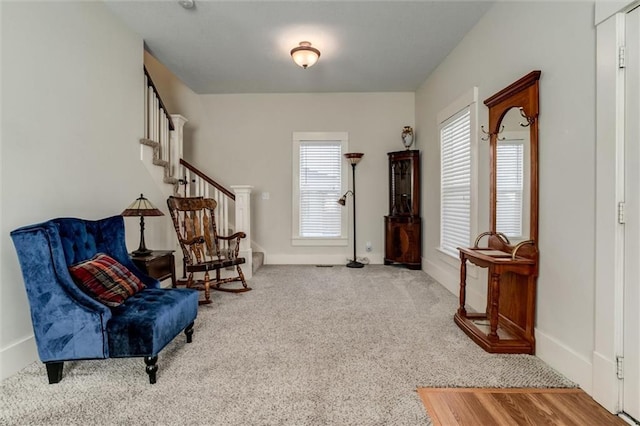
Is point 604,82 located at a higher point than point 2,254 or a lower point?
higher

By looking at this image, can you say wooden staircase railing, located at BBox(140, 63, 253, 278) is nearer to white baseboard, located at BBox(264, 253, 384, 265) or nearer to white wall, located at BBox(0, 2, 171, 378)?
white wall, located at BBox(0, 2, 171, 378)

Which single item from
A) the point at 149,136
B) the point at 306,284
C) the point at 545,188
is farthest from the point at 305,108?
the point at 545,188

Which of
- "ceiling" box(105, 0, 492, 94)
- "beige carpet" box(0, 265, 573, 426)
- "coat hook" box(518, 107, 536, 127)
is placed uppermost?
"ceiling" box(105, 0, 492, 94)

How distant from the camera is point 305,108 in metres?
5.32

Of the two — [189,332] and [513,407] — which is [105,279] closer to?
[189,332]

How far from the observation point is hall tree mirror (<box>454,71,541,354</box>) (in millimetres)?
2211

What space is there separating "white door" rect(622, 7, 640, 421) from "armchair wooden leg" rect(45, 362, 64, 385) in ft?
9.77

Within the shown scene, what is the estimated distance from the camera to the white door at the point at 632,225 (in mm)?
1526

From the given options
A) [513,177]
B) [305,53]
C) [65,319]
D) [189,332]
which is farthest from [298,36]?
[65,319]

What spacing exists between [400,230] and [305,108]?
251 centimetres

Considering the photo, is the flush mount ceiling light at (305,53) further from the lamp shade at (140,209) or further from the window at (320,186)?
the lamp shade at (140,209)

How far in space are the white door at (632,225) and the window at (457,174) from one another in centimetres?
162

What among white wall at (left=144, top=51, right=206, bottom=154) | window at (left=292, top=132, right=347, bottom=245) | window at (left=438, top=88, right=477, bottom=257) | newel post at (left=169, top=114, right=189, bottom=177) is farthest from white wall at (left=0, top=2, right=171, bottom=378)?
window at (left=438, top=88, right=477, bottom=257)

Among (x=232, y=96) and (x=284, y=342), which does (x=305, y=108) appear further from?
(x=284, y=342)
